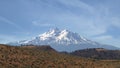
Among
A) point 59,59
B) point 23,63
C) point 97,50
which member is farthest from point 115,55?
point 23,63

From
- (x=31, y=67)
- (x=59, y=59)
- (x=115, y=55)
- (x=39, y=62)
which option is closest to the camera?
(x=31, y=67)

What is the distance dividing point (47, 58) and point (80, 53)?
276ft

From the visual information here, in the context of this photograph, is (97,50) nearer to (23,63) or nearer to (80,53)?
(80,53)

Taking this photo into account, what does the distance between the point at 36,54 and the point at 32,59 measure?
5.85 metres

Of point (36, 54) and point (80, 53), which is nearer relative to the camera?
point (36, 54)

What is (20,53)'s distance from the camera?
83.6 m

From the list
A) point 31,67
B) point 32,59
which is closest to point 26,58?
point 32,59

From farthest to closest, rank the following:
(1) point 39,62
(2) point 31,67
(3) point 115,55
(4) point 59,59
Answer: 1. (3) point 115,55
2. (4) point 59,59
3. (1) point 39,62
4. (2) point 31,67

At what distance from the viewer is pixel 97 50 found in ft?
567

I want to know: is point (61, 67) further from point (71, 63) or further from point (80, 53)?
point (80, 53)

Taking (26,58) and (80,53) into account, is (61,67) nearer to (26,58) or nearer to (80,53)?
(26,58)

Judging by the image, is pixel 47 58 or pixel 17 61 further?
pixel 47 58

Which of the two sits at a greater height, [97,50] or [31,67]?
[97,50]

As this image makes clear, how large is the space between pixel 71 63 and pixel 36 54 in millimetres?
10904
